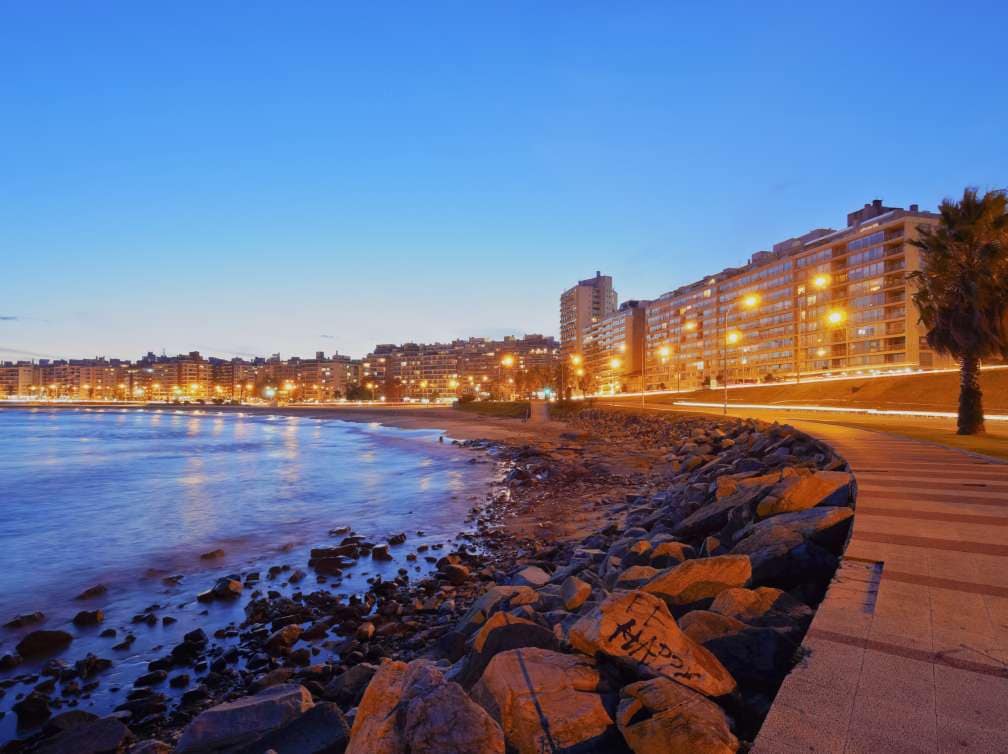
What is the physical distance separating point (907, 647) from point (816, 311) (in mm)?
126869

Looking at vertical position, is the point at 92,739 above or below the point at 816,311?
below

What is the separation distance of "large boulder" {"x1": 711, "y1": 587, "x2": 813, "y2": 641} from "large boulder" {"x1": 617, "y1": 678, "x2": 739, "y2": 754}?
1.39m

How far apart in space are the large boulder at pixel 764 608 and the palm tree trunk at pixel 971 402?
68.0 ft

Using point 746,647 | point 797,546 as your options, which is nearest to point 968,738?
point 746,647

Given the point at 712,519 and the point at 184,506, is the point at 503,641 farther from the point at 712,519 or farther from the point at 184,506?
the point at 184,506

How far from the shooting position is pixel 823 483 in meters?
8.62

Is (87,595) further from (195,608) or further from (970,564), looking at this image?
(970,564)

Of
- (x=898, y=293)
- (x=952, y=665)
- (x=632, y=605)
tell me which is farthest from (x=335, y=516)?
(x=898, y=293)

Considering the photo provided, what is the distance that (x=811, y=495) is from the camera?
27.5 feet

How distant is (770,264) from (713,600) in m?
139

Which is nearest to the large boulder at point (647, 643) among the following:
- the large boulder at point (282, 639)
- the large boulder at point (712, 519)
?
the large boulder at point (712, 519)

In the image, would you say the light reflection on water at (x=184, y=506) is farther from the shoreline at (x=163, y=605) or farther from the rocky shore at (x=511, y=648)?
the rocky shore at (x=511, y=648)

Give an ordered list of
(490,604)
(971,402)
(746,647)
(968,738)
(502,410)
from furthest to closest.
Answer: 1. (502,410)
2. (971,402)
3. (490,604)
4. (746,647)
5. (968,738)

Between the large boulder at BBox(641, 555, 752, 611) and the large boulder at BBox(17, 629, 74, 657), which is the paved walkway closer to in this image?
the large boulder at BBox(641, 555, 752, 611)
